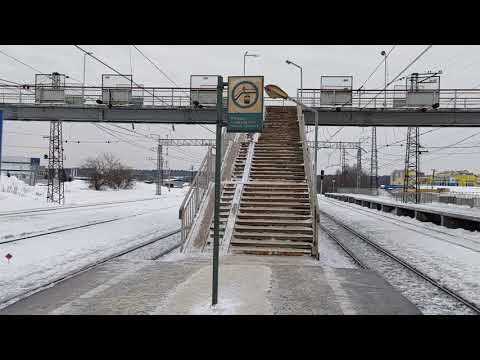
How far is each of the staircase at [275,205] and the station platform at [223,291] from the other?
162cm

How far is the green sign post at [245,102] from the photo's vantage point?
19.9ft

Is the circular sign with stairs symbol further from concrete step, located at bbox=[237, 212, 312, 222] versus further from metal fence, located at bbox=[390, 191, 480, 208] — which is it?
metal fence, located at bbox=[390, 191, 480, 208]

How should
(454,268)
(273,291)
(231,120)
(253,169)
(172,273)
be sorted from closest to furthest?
(231,120) < (273,291) < (172,273) < (454,268) < (253,169)

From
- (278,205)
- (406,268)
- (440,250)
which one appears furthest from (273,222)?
(440,250)

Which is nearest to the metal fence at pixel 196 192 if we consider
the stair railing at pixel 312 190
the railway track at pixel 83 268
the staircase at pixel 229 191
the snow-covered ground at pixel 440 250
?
the staircase at pixel 229 191

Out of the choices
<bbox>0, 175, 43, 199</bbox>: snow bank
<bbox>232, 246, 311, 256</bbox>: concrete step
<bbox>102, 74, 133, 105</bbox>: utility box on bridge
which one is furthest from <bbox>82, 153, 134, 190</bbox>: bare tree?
<bbox>232, 246, 311, 256</bbox>: concrete step

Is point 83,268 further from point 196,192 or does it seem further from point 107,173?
point 107,173

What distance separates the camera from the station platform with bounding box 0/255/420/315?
621cm

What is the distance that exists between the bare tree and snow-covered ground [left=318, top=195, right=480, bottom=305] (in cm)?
4804
